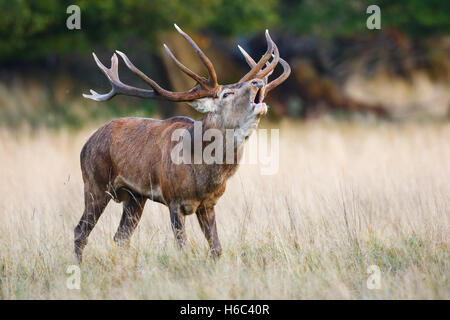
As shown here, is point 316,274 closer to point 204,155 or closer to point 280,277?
point 280,277

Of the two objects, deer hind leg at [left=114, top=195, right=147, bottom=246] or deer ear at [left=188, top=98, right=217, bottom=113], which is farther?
deer hind leg at [left=114, top=195, right=147, bottom=246]

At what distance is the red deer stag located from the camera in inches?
212

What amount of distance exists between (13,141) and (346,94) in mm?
9683

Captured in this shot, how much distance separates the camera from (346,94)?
1808 cm

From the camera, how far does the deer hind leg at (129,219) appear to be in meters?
6.03

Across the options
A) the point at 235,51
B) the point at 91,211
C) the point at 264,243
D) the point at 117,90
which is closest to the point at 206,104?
the point at 117,90

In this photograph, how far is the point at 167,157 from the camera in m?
5.61

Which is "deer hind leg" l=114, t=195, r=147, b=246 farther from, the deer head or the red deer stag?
the deer head

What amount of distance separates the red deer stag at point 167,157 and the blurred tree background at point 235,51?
338 inches

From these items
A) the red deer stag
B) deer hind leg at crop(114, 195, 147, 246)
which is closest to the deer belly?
the red deer stag

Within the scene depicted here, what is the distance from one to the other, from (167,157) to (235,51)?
563 inches

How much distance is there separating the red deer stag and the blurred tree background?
859cm

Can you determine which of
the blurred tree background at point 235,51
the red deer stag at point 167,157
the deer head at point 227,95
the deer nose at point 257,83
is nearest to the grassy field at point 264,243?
the red deer stag at point 167,157

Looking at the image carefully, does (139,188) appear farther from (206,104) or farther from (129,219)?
(206,104)
